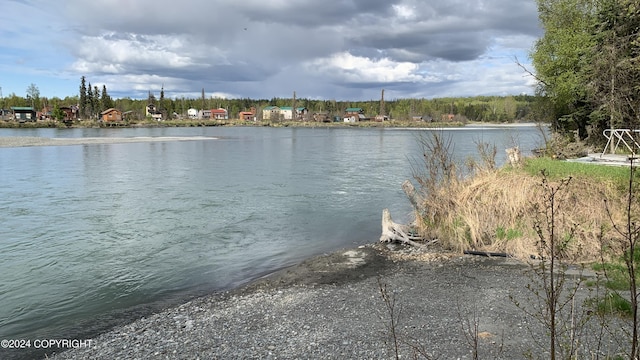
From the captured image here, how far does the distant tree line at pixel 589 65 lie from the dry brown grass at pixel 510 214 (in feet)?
23.9

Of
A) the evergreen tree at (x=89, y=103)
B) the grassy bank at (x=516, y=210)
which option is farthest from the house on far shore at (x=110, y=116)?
the grassy bank at (x=516, y=210)

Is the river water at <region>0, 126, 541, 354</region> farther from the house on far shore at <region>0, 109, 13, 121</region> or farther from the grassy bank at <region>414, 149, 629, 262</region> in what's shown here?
the house on far shore at <region>0, 109, 13, 121</region>

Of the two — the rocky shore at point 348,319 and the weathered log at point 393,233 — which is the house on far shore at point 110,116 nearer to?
the weathered log at point 393,233

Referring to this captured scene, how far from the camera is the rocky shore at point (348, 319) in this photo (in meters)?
7.11

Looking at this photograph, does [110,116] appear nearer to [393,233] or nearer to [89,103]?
[89,103]

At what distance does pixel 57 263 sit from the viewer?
1337 cm

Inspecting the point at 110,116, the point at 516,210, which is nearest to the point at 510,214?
the point at 516,210

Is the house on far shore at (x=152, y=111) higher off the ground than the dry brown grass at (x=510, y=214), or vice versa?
the house on far shore at (x=152, y=111)

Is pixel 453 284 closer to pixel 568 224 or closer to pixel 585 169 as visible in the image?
pixel 568 224

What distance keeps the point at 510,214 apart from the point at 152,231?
12.0 m

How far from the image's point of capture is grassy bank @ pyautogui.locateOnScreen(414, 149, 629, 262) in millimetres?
11484

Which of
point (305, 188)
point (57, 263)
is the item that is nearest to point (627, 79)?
point (305, 188)

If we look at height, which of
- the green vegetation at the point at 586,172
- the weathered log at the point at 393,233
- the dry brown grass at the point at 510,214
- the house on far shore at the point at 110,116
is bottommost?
the weathered log at the point at 393,233

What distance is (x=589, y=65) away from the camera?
2530cm
